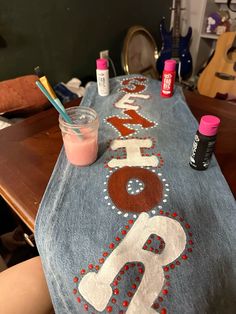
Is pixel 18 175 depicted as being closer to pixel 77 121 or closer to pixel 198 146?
pixel 77 121

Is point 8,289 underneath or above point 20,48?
underneath

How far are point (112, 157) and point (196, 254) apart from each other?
0.28 m

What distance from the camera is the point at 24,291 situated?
44 centimetres

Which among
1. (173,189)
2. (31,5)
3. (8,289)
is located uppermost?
(31,5)

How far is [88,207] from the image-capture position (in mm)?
446

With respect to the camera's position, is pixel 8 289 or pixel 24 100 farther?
pixel 24 100

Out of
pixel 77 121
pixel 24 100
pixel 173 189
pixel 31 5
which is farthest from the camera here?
pixel 31 5

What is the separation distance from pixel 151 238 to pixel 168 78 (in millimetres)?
563

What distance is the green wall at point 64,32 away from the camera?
1.09m

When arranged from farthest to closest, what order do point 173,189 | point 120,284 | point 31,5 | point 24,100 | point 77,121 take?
1. point 31,5
2. point 24,100
3. point 77,121
4. point 173,189
5. point 120,284

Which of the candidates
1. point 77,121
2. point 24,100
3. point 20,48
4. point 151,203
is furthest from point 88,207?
point 20,48

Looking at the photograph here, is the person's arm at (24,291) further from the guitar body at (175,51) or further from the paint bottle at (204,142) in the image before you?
the guitar body at (175,51)

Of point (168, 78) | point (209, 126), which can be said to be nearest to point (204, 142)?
point (209, 126)

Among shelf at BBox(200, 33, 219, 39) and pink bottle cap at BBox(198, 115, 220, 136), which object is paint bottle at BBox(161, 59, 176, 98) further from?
shelf at BBox(200, 33, 219, 39)
